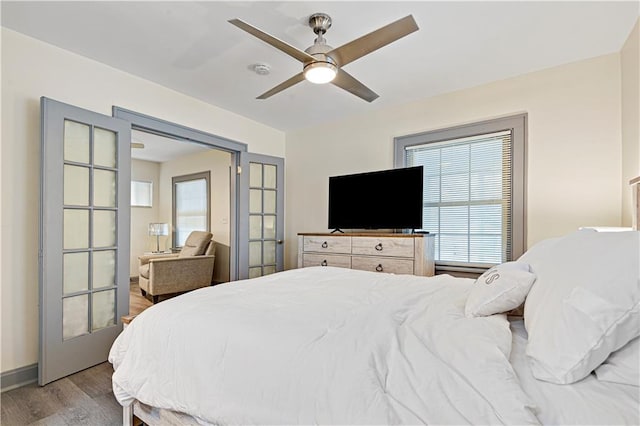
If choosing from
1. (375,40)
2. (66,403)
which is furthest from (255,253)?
(375,40)

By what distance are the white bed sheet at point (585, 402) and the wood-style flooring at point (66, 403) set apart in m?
2.09

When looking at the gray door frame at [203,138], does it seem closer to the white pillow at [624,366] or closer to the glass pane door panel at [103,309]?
the glass pane door panel at [103,309]

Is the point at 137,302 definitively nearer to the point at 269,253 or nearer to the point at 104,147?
the point at 269,253

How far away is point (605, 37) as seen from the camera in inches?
93.6

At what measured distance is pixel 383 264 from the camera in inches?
126

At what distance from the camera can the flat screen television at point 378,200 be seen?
10.7 feet

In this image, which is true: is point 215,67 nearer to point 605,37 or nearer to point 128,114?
point 128,114

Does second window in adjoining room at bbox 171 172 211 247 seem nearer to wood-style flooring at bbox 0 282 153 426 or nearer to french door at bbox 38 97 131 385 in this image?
french door at bbox 38 97 131 385

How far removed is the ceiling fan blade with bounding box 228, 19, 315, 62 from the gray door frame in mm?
1831

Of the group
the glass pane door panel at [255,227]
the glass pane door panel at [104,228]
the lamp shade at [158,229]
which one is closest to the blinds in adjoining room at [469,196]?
the glass pane door panel at [255,227]

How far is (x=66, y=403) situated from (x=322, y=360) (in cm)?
211

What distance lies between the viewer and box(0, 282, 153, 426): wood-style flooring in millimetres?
1846

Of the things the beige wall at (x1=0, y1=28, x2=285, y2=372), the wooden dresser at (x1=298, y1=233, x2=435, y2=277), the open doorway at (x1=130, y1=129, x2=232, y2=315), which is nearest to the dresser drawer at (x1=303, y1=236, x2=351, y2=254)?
the wooden dresser at (x1=298, y1=233, x2=435, y2=277)

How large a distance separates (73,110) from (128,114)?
20.2 inches
